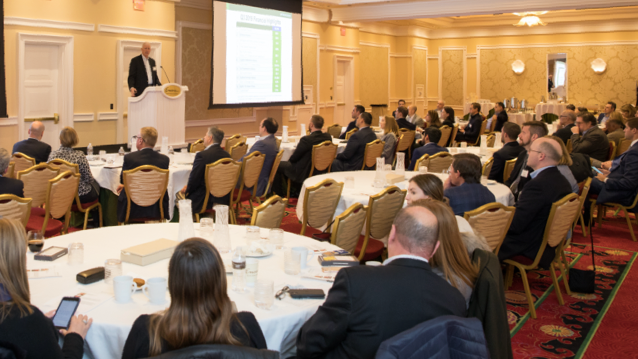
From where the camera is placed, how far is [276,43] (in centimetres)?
1372

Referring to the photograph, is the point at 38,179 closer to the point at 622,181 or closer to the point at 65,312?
the point at 65,312

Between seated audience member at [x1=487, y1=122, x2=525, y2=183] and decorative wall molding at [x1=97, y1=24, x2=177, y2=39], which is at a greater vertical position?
decorative wall molding at [x1=97, y1=24, x2=177, y2=39]

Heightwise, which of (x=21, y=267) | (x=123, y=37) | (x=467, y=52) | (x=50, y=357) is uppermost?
(x=467, y=52)

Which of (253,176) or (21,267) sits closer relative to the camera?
(21,267)

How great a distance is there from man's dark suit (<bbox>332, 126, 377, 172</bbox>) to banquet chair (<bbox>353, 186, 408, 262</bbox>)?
4136mm

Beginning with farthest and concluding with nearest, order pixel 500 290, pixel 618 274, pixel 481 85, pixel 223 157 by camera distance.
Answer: pixel 481 85
pixel 223 157
pixel 618 274
pixel 500 290

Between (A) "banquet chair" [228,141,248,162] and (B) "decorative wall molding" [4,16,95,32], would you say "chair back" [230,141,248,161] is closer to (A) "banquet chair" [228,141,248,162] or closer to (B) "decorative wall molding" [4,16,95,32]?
(A) "banquet chair" [228,141,248,162]

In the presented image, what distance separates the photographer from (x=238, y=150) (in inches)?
328

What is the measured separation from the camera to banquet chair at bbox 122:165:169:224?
19.2 ft

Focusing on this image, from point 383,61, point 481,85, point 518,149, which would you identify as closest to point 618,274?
point 518,149

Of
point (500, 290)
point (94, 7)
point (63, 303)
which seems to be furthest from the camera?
point (94, 7)

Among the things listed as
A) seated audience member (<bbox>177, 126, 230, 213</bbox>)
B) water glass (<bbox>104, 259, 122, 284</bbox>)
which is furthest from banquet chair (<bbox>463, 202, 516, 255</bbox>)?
seated audience member (<bbox>177, 126, 230, 213</bbox>)

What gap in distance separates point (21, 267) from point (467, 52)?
20.5m

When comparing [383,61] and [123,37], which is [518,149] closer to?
[123,37]
